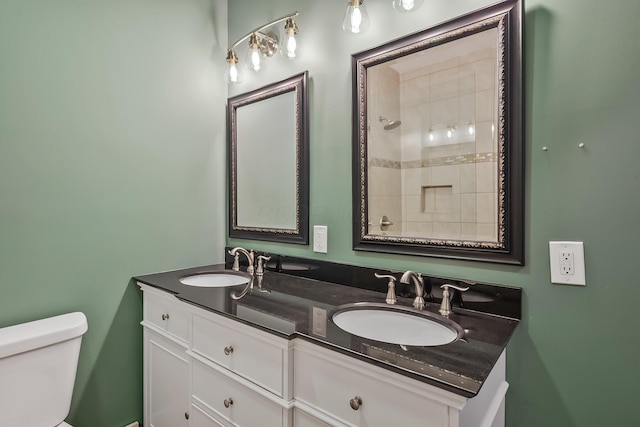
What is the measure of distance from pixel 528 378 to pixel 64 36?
2.21m

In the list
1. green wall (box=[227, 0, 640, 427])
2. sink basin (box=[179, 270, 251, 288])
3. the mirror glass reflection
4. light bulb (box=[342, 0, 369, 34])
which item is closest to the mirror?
Answer: the mirror glass reflection

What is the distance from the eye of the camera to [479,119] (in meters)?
1.10

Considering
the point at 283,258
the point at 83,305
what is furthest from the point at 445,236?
the point at 83,305

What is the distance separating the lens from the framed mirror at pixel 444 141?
3.41 ft

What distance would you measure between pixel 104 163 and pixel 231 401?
1.21m

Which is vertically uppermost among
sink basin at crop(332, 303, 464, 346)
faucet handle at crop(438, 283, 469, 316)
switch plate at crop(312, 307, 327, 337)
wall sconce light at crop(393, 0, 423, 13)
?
wall sconce light at crop(393, 0, 423, 13)

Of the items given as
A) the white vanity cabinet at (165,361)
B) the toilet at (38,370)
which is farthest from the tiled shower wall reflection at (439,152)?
the toilet at (38,370)

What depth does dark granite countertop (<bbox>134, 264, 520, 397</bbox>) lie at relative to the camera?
0.72 meters

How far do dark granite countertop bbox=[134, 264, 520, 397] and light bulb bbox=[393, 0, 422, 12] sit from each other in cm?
101

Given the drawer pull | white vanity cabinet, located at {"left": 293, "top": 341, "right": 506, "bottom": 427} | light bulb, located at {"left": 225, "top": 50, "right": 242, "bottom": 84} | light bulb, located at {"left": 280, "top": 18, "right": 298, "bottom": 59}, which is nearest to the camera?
white vanity cabinet, located at {"left": 293, "top": 341, "right": 506, "bottom": 427}

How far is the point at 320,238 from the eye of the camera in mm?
1557

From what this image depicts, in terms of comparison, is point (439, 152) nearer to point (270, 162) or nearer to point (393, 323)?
point (393, 323)

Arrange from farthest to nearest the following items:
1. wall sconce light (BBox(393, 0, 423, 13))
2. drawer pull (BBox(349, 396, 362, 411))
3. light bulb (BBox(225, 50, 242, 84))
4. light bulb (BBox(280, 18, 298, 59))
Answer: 1. light bulb (BBox(225, 50, 242, 84))
2. light bulb (BBox(280, 18, 298, 59))
3. wall sconce light (BBox(393, 0, 423, 13))
4. drawer pull (BBox(349, 396, 362, 411))

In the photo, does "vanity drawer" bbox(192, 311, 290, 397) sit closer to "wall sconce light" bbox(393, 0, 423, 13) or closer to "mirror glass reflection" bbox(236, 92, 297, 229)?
"mirror glass reflection" bbox(236, 92, 297, 229)
